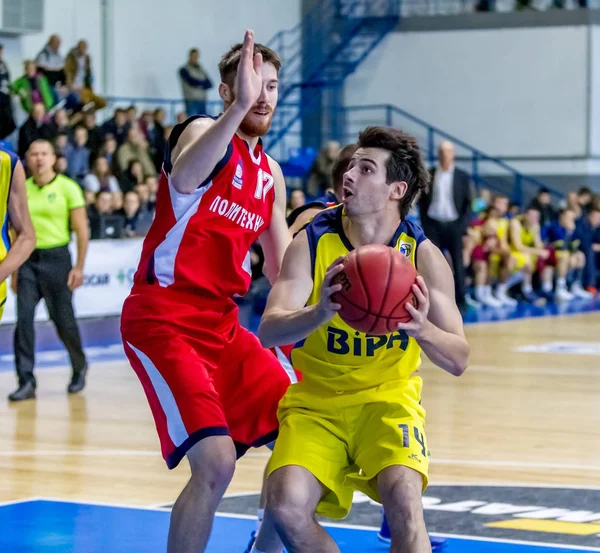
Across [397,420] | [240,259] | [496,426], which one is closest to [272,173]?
[240,259]

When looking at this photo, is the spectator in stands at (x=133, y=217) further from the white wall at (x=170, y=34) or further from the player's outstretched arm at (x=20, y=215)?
the player's outstretched arm at (x=20, y=215)

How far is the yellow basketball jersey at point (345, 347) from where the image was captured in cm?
414

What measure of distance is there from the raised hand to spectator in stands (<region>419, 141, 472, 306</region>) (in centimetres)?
1005

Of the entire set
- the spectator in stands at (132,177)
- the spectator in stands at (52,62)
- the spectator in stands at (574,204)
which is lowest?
the spectator in stands at (574,204)

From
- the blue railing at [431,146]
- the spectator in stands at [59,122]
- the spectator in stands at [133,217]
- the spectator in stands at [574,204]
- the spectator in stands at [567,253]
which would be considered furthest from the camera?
the blue railing at [431,146]

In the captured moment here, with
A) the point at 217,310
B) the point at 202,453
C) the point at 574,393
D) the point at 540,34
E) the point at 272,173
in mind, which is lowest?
the point at 574,393

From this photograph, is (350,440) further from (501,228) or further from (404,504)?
(501,228)

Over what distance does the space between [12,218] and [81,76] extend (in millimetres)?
11879

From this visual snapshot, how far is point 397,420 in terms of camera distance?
4082mm

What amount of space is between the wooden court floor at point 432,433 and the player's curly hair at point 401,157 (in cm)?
245

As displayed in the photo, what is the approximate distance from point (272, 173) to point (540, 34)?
19365mm

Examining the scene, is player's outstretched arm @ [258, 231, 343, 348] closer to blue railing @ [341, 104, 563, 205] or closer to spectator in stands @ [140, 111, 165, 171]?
spectator in stands @ [140, 111, 165, 171]

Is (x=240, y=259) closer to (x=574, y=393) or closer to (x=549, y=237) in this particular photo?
(x=574, y=393)

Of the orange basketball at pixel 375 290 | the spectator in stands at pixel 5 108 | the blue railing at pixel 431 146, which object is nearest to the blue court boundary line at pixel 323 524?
the orange basketball at pixel 375 290
